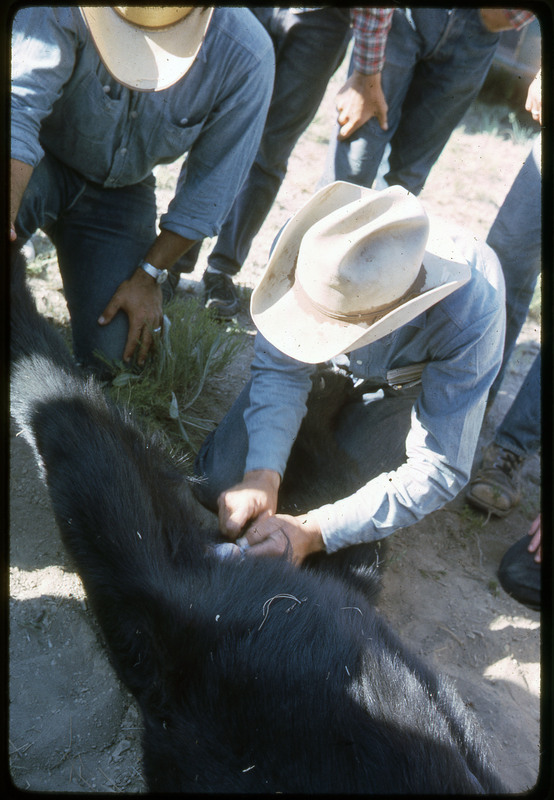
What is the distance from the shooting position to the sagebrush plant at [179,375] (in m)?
2.80

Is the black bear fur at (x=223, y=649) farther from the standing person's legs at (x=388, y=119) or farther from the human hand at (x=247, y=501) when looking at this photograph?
the standing person's legs at (x=388, y=119)

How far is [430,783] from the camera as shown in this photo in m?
1.50

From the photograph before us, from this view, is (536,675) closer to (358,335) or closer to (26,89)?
(358,335)

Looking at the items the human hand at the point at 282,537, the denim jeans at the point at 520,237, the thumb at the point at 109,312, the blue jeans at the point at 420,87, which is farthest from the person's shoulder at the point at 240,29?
the human hand at the point at 282,537

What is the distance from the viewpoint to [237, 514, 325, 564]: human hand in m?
2.07

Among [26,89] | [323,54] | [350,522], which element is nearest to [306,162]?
[323,54]

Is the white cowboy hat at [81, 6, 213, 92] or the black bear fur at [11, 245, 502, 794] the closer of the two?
the black bear fur at [11, 245, 502, 794]

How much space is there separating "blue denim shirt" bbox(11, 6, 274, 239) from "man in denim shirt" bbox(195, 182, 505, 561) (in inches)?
33.7

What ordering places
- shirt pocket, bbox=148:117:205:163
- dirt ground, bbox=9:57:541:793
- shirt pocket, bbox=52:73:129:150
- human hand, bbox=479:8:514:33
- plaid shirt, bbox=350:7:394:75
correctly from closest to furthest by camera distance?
dirt ground, bbox=9:57:541:793, shirt pocket, bbox=52:73:129:150, shirt pocket, bbox=148:117:205:163, plaid shirt, bbox=350:7:394:75, human hand, bbox=479:8:514:33

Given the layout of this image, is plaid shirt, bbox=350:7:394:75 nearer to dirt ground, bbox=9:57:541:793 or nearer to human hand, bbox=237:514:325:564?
dirt ground, bbox=9:57:541:793

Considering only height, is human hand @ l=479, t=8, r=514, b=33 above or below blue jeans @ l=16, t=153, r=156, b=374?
above

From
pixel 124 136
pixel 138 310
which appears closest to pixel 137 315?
pixel 138 310

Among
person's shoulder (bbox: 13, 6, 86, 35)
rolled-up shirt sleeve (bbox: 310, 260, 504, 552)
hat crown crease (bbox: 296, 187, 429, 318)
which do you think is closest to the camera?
hat crown crease (bbox: 296, 187, 429, 318)

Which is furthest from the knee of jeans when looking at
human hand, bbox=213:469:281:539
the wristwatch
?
human hand, bbox=213:469:281:539
